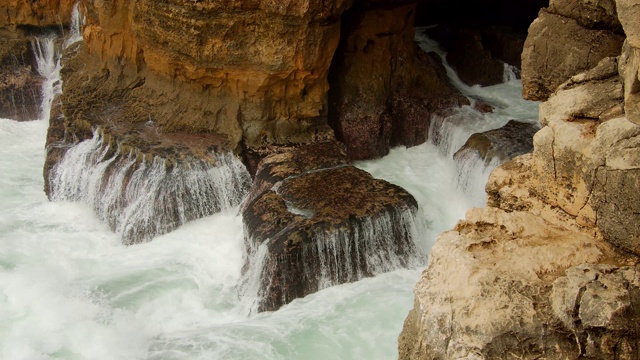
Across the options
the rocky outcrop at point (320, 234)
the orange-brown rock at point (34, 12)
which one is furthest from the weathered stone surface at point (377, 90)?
the orange-brown rock at point (34, 12)

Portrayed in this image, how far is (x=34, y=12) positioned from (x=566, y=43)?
12.2m

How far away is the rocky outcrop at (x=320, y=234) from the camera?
7617mm

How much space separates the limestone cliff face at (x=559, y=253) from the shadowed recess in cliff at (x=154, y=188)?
18.4 ft

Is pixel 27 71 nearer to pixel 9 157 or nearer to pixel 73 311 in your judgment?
pixel 9 157

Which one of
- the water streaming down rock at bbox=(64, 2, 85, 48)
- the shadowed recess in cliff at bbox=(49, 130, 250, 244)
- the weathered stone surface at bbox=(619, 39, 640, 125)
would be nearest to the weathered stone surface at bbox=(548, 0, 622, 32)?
the weathered stone surface at bbox=(619, 39, 640, 125)

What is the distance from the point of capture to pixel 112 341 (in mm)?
6969

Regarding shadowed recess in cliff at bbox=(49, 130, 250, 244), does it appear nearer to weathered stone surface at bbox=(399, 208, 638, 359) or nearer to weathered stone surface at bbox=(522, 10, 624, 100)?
weathered stone surface at bbox=(522, 10, 624, 100)

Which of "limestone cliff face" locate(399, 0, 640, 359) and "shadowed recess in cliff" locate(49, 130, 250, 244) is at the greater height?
"limestone cliff face" locate(399, 0, 640, 359)

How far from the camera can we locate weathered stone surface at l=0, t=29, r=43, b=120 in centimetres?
1344

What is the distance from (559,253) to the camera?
3949mm

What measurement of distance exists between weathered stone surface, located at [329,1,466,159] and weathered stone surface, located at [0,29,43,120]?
687 centimetres

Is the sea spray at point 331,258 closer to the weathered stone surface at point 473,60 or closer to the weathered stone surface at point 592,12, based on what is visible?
the weathered stone surface at point 592,12

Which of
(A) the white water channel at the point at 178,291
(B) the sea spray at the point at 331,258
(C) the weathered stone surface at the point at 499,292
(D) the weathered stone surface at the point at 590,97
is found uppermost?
(D) the weathered stone surface at the point at 590,97

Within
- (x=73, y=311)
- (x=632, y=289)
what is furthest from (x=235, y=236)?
(x=632, y=289)
